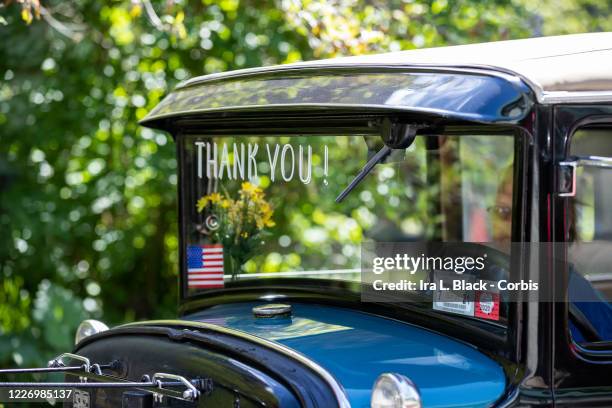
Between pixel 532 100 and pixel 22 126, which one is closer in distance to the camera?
pixel 532 100

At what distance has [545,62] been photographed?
2.86 m

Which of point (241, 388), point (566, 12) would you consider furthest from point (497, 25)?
point (241, 388)

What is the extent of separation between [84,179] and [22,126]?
69 centimetres

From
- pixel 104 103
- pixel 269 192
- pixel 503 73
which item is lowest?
pixel 269 192

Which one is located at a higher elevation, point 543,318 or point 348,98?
point 348,98

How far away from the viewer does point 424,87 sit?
112 inches

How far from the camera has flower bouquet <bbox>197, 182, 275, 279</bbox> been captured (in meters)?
3.83

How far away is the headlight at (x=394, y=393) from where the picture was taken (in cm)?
257

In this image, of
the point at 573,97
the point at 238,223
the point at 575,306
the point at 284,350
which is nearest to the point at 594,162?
the point at 573,97

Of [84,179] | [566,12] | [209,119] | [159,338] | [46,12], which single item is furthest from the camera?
[566,12]

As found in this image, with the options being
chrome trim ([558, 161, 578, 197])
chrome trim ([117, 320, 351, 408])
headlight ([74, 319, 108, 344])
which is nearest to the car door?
chrome trim ([558, 161, 578, 197])

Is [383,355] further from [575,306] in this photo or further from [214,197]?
[214,197]

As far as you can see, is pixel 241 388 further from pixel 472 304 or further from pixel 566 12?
pixel 566 12

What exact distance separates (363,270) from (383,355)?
2.44ft
